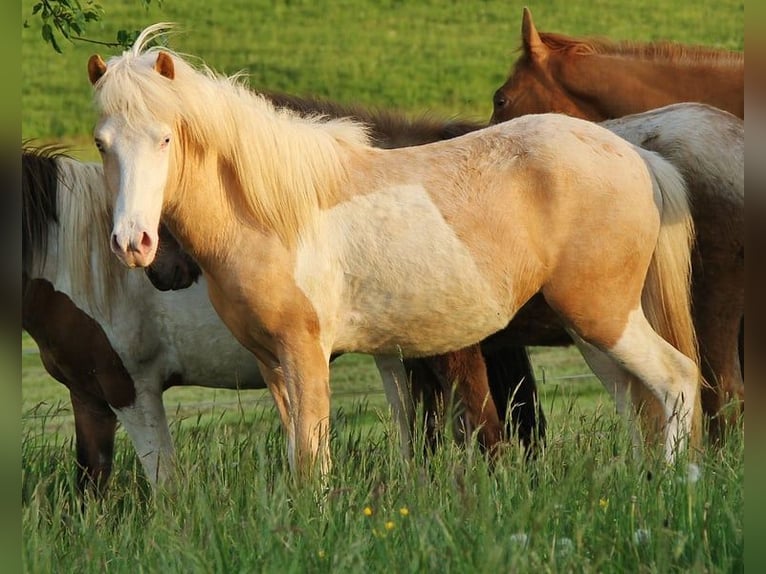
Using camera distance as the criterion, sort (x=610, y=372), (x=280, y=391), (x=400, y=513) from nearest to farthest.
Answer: (x=400, y=513) → (x=280, y=391) → (x=610, y=372)

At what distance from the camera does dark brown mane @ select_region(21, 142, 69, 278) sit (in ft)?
16.0

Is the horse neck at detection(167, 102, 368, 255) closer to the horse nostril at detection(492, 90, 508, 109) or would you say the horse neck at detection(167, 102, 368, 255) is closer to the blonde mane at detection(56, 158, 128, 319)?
the blonde mane at detection(56, 158, 128, 319)

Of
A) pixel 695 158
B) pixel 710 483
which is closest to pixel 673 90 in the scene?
pixel 695 158

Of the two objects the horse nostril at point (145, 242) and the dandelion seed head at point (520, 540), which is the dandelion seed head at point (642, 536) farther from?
the horse nostril at point (145, 242)

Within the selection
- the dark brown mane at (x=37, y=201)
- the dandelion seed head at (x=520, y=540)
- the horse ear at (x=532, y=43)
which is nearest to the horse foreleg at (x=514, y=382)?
the horse ear at (x=532, y=43)

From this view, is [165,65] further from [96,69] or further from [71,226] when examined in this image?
[71,226]

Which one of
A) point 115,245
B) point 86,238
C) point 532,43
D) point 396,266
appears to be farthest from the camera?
point 532,43

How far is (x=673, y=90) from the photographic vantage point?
230 inches

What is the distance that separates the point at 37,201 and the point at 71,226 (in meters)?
0.19

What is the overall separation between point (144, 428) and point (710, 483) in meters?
2.45

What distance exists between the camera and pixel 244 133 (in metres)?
4.03

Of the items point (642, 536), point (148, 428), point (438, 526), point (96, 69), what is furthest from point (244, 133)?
point (642, 536)

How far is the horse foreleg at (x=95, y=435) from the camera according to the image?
193 inches

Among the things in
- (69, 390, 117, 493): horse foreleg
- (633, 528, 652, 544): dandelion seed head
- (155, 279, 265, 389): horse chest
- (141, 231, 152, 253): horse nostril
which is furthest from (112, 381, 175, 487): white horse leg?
(633, 528, 652, 544): dandelion seed head
